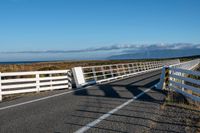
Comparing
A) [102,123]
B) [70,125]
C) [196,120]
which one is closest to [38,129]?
[70,125]

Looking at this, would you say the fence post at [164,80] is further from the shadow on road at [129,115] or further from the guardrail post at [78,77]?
the guardrail post at [78,77]

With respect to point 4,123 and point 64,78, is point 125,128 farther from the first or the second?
point 64,78

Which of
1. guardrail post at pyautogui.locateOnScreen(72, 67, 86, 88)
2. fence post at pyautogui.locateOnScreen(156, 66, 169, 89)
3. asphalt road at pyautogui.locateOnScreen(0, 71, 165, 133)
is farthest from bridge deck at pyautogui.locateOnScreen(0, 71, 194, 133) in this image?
guardrail post at pyautogui.locateOnScreen(72, 67, 86, 88)

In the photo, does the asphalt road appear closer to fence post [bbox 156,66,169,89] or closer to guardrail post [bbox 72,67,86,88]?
fence post [bbox 156,66,169,89]

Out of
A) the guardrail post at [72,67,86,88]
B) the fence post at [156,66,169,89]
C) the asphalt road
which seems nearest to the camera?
the asphalt road

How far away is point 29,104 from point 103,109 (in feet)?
9.87

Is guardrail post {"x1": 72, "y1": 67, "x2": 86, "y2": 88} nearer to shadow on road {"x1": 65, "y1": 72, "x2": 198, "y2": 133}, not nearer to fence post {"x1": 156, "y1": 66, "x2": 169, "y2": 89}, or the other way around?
fence post {"x1": 156, "y1": 66, "x2": 169, "y2": 89}

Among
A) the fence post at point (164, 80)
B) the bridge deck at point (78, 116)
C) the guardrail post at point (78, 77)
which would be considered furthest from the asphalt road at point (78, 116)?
the guardrail post at point (78, 77)

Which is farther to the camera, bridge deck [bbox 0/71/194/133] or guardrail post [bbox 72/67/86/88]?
guardrail post [bbox 72/67/86/88]

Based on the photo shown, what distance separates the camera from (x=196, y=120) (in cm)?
813

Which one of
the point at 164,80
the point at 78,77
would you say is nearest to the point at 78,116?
the point at 164,80

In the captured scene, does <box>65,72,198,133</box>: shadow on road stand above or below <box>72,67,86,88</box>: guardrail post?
below

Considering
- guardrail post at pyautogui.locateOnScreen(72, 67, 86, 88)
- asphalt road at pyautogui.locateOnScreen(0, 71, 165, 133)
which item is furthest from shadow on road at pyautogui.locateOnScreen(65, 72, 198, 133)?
guardrail post at pyautogui.locateOnScreen(72, 67, 86, 88)

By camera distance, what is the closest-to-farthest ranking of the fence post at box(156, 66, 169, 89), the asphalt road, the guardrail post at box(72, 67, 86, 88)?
the asphalt road < the fence post at box(156, 66, 169, 89) < the guardrail post at box(72, 67, 86, 88)
